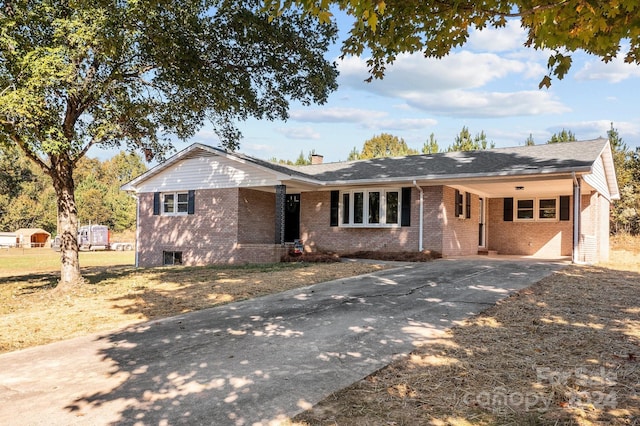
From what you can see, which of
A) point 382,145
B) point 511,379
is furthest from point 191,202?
point 382,145

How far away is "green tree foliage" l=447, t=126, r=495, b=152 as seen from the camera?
34.1m

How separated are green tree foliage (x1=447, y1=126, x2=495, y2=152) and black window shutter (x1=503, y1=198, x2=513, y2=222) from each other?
46.5 ft

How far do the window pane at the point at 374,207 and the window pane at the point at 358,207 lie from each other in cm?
41

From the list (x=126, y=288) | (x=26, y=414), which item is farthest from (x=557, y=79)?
(x=126, y=288)

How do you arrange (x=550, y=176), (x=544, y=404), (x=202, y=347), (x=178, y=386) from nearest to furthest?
(x=544, y=404)
(x=178, y=386)
(x=202, y=347)
(x=550, y=176)

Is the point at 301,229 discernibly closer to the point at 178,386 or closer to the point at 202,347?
the point at 202,347

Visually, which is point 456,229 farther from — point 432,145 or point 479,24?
point 432,145

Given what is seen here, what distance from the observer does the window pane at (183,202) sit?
20.5 metres

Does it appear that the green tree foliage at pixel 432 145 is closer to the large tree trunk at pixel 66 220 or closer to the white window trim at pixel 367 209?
the white window trim at pixel 367 209

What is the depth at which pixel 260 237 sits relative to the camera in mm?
20000

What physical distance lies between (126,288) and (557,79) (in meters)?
10.1

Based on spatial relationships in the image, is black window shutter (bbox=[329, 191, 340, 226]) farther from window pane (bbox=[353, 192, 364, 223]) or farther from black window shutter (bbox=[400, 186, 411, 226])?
black window shutter (bbox=[400, 186, 411, 226])

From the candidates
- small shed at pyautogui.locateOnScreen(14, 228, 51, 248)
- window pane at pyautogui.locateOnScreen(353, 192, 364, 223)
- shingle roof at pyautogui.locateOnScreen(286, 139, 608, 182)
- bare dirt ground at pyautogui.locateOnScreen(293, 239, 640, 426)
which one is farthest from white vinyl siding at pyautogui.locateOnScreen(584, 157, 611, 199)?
small shed at pyautogui.locateOnScreen(14, 228, 51, 248)

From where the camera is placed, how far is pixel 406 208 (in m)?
17.3
